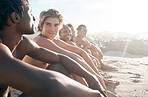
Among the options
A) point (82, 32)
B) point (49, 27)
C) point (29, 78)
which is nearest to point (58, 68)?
point (29, 78)

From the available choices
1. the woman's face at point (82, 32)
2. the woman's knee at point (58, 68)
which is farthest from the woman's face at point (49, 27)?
the woman's face at point (82, 32)

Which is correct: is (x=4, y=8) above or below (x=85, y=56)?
above

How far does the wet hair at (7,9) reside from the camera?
1290mm

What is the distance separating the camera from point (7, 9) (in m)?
1.30

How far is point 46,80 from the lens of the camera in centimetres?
106

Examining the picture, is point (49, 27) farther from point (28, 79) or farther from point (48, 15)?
point (28, 79)

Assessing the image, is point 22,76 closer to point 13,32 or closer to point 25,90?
point 25,90

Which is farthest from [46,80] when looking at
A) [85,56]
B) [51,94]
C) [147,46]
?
[147,46]

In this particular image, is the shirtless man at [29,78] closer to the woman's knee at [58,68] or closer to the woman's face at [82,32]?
the woman's knee at [58,68]

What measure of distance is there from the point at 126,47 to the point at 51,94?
1393 centimetres

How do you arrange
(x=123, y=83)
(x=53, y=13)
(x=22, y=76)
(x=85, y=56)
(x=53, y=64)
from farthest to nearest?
(x=123, y=83), (x=85, y=56), (x=53, y=13), (x=53, y=64), (x=22, y=76)

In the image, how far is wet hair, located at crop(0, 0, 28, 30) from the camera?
1290 millimetres

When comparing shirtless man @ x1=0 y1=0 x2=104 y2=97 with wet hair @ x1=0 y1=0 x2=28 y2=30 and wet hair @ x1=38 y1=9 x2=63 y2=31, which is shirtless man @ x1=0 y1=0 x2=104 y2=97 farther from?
wet hair @ x1=38 y1=9 x2=63 y2=31

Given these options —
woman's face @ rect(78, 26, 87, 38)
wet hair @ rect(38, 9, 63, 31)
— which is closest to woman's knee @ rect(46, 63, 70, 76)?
wet hair @ rect(38, 9, 63, 31)
